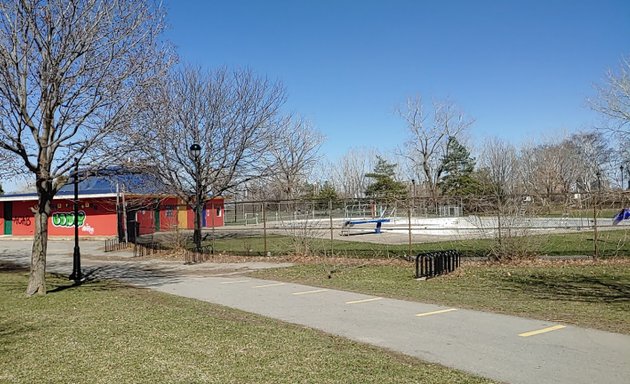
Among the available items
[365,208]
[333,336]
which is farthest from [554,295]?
[365,208]

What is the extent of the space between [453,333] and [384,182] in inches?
2592

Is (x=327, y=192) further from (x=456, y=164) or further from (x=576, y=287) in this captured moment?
(x=576, y=287)

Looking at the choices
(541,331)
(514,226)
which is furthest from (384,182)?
(541,331)

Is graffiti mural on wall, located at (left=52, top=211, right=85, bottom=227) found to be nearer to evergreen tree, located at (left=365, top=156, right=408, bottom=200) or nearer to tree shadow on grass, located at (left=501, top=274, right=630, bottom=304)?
tree shadow on grass, located at (left=501, top=274, right=630, bottom=304)

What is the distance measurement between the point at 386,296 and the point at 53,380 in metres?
7.19

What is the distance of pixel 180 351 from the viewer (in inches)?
247

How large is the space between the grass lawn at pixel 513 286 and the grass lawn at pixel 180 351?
3801 mm

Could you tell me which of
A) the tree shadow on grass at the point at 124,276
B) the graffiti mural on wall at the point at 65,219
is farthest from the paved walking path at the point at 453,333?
the graffiti mural on wall at the point at 65,219

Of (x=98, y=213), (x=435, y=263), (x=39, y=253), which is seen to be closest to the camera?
(x=39, y=253)

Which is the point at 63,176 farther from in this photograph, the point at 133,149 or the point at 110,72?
the point at 110,72

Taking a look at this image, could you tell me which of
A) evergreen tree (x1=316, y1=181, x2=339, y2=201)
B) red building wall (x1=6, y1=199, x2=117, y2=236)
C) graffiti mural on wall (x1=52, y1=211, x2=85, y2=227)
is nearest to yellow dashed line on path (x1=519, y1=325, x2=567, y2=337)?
red building wall (x1=6, y1=199, x2=117, y2=236)

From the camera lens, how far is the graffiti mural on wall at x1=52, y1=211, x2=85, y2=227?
3822 centimetres

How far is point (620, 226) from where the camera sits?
1778cm

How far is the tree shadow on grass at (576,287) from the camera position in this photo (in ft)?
33.6
